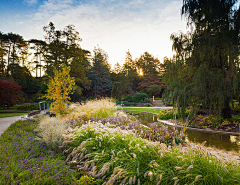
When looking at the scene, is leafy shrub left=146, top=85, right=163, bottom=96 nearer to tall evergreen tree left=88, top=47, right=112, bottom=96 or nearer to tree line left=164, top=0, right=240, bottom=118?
tall evergreen tree left=88, top=47, right=112, bottom=96

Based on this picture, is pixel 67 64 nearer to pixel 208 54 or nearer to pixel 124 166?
pixel 208 54

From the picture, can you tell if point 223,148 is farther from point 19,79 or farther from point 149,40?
point 19,79

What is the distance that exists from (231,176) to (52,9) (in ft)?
34.4

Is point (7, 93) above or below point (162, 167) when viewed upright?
above

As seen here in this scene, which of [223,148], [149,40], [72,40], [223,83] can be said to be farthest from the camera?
[72,40]

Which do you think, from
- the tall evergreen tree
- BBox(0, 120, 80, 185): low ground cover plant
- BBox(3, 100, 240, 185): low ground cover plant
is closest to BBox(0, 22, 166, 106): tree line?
the tall evergreen tree

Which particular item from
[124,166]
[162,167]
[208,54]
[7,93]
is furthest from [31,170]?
[7,93]

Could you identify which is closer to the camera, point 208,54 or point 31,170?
point 31,170

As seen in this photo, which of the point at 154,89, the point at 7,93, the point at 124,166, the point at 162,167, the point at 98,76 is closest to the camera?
the point at 162,167

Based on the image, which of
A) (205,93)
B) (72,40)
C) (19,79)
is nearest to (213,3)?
(205,93)

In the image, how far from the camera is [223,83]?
17.6 feet

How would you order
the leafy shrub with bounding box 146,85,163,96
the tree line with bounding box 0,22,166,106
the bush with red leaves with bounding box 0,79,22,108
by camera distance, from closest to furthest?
the bush with red leaves with bounding box 0,79,22,108, the tree line with bounding box 0,22,166,106, the leafy shrub with bounding box 146,85,163,96

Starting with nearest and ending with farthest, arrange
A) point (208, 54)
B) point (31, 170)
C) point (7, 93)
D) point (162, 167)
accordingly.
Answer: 1. point (162, 167)
2. point (31, 170)
3. point (208, 54)
4. point (7, 93)

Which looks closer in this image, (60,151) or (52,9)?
(60,151)
